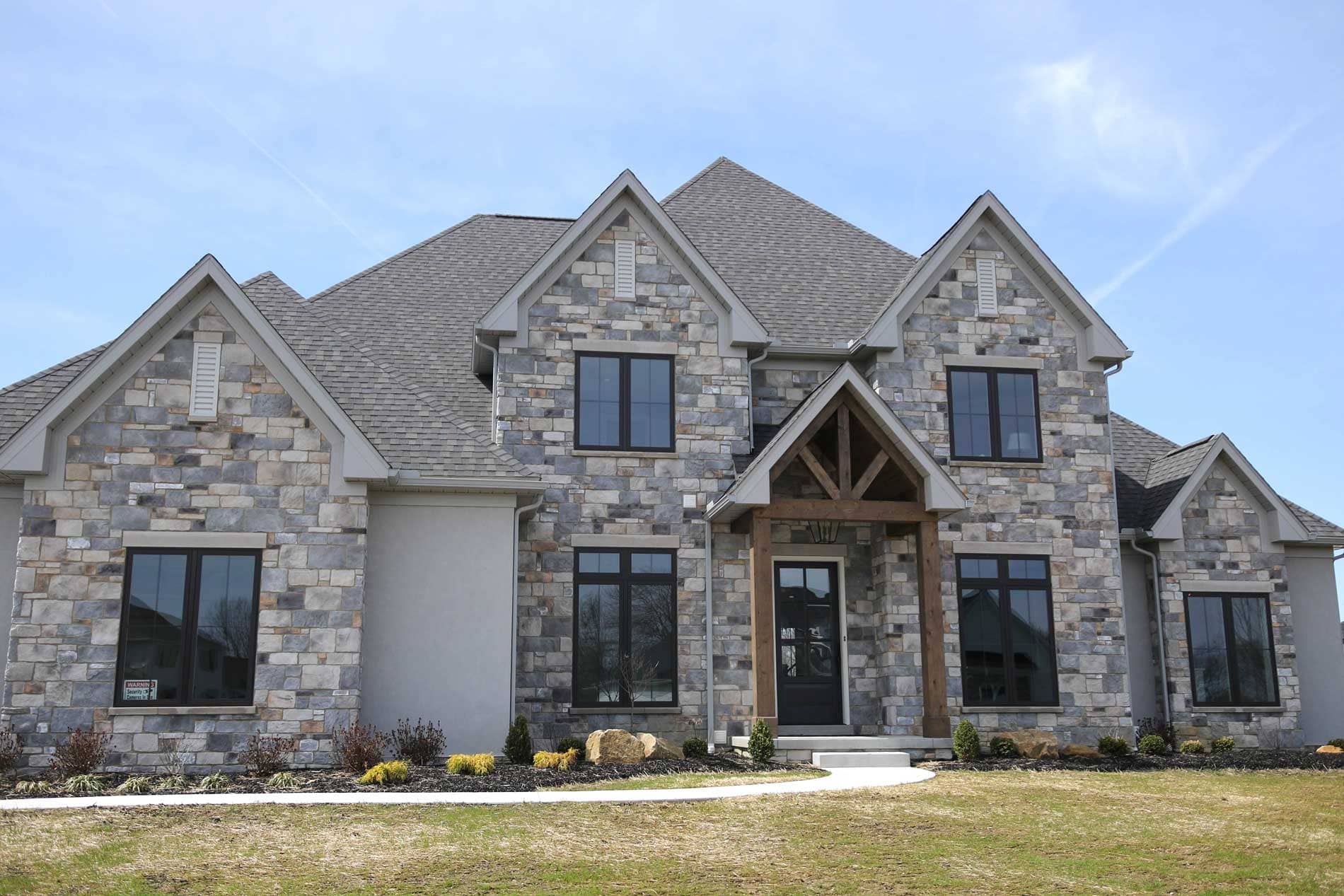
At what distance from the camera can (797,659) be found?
61.8 ft

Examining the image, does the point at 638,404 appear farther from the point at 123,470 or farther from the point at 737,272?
the point at 123,470

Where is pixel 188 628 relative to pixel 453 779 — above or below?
above

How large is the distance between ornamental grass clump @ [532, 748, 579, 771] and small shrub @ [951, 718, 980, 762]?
5.45 m

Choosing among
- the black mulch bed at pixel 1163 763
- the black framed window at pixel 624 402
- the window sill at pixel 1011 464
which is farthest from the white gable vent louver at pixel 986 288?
the black mulch bed at pixel 1163 763

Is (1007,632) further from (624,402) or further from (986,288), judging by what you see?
(624,402)

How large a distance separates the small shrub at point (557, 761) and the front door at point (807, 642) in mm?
4215

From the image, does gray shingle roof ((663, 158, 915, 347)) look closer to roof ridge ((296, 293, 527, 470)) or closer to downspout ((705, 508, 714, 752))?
Result: downspout ((705, 508, 714, 752))

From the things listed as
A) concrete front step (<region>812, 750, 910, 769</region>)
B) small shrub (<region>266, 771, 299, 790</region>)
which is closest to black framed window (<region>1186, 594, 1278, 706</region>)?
concrete front step (<region>812, 750, 910, 769</region>)

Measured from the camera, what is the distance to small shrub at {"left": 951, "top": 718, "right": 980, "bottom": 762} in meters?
17.0

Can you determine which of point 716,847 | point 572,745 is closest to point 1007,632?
point 572,745

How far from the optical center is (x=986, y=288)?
20188mm

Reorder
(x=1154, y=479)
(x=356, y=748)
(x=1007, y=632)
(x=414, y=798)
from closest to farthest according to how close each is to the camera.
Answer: (x=414, y=798)
(x=356, y=748)
(x=1007, y=632)
(x=1154, y=479)

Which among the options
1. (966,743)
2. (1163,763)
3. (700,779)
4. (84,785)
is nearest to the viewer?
(84,785)

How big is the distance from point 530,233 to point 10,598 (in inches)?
474
